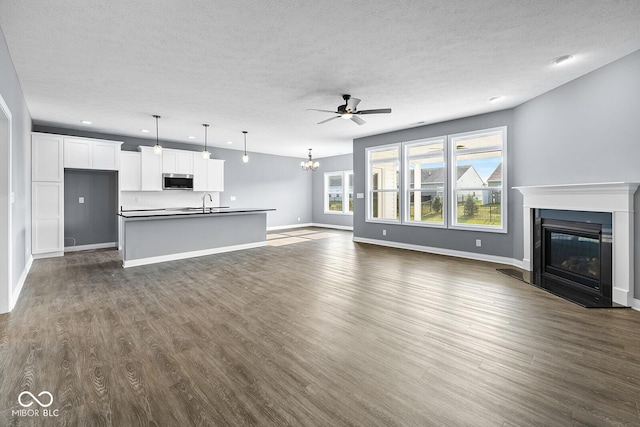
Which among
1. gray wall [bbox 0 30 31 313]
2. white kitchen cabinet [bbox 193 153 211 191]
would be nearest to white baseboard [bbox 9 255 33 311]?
gray wall [bbox 0 30 31 313]

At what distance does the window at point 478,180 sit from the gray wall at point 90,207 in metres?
7.89

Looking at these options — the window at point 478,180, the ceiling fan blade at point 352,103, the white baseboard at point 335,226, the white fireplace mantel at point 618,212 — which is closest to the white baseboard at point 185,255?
the white baseboard at point 335,226

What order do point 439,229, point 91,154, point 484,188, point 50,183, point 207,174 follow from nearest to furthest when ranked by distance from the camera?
point 484,188 < point 50,183 < point 439,229 < point 91,154 < point 207,174

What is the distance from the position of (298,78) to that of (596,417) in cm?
415

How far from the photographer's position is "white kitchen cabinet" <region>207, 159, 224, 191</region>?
8.38m

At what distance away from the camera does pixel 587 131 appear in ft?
12.2

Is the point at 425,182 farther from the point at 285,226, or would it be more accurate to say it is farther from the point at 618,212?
the point at 285,226

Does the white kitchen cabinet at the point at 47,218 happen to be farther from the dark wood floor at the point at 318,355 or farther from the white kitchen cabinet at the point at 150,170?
the dark wood floor at the point at 318,355

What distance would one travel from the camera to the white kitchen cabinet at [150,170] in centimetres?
710

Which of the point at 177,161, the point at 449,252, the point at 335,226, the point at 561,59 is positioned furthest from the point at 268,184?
the point at 561,59

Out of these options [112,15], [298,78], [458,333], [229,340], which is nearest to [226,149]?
[298,78]

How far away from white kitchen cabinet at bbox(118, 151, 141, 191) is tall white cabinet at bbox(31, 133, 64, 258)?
111 centimetres

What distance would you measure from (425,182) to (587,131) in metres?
3.06

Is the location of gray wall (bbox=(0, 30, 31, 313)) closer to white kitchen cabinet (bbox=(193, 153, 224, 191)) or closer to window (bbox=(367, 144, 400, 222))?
white kitchen cabinet (bbox=(193, 153, 224, 191))
